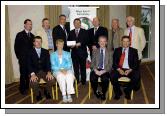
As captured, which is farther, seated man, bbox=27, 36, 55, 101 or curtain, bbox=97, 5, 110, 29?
curtain, bbox=97, 5, 110, 29

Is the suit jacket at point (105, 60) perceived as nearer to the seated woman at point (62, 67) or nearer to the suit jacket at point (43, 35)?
the seated woman at point (62, 67)

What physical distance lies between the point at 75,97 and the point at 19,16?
2.78 meters

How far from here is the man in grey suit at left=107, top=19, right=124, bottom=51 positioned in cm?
573

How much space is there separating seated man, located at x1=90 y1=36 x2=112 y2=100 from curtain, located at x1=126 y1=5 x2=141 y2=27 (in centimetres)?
460

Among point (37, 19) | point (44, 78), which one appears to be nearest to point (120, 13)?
point (37, 19)

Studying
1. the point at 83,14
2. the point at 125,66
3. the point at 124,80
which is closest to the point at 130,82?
the point at 124,80

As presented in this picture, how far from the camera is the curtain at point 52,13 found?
731cm

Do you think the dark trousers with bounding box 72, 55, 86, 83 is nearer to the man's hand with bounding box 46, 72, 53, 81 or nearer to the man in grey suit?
the man in grey suit

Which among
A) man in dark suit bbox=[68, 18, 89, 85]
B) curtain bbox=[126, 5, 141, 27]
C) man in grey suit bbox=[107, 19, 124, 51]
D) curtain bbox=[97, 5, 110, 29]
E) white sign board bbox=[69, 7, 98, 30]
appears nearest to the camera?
man in grey suit bbox=[107, 19, 124, 51]

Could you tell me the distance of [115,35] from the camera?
577cm

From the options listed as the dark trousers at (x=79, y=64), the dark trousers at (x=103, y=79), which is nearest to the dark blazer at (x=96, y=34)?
the dark trousers at (x=79, y=64)

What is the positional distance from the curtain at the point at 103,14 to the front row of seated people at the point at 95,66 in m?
3.58

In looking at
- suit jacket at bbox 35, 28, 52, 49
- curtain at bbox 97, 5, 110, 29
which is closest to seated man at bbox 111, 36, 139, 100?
suit jacket at bbox 35, 28, 52, 49

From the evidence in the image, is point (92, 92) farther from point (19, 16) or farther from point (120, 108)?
point (19, 16)
